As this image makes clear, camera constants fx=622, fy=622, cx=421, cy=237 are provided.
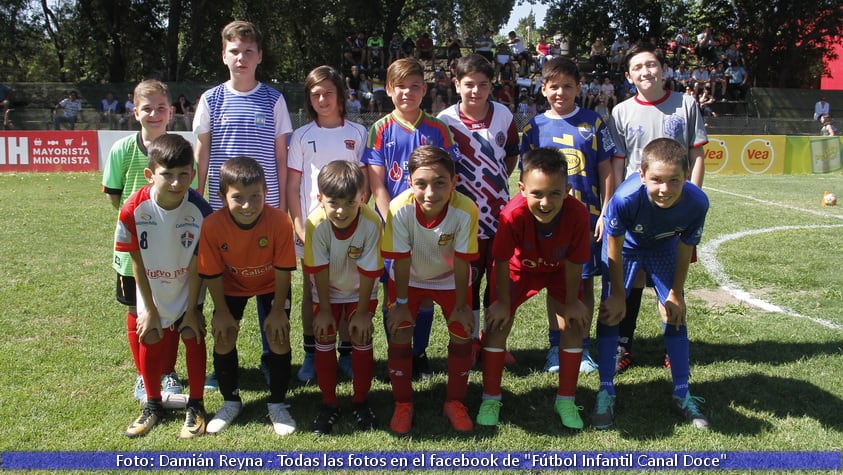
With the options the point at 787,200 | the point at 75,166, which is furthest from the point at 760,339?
the point at 75,166

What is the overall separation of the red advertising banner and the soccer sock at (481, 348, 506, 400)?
16.4 metres

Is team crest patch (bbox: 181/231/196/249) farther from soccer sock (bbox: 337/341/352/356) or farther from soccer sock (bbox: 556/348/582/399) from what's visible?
soccer sock (bbox: 556/348/582/399)

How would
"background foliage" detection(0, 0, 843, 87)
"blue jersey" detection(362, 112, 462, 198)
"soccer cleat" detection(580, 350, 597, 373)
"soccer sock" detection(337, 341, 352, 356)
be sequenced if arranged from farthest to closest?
"background foliage" detection(0, 0, 843, 87)
"soccer sock" detection(337, 341, 352, 356)
"soccer cleat" detection(580, 350, 597, 373)
"blue jersey" detection(362, 112, 462, 198)

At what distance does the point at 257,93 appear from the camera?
12.9ft

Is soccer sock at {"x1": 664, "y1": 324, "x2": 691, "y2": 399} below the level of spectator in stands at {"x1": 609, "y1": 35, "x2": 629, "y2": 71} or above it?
below

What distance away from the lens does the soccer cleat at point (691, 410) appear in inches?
131

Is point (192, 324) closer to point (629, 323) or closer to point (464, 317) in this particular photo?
point (464, 317)

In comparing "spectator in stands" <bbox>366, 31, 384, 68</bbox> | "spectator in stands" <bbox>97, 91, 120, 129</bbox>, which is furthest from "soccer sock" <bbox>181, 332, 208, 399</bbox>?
"spectator in stands" <bbox>366, 31, 384, 68</bbox>

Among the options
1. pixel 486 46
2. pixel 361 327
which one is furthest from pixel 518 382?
pixel 486 46

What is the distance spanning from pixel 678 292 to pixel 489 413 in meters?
1.26

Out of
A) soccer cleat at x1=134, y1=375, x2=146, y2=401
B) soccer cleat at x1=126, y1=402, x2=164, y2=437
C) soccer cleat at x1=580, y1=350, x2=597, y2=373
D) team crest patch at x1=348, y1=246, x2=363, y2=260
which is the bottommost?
soccer cleat at x1=126, y1=402, x2=164, y2=437

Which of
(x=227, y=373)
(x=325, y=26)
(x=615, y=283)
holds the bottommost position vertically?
(x=227, y=373)

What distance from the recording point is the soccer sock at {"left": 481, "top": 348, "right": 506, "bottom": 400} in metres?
3.47

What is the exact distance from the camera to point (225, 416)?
3.38 metres
